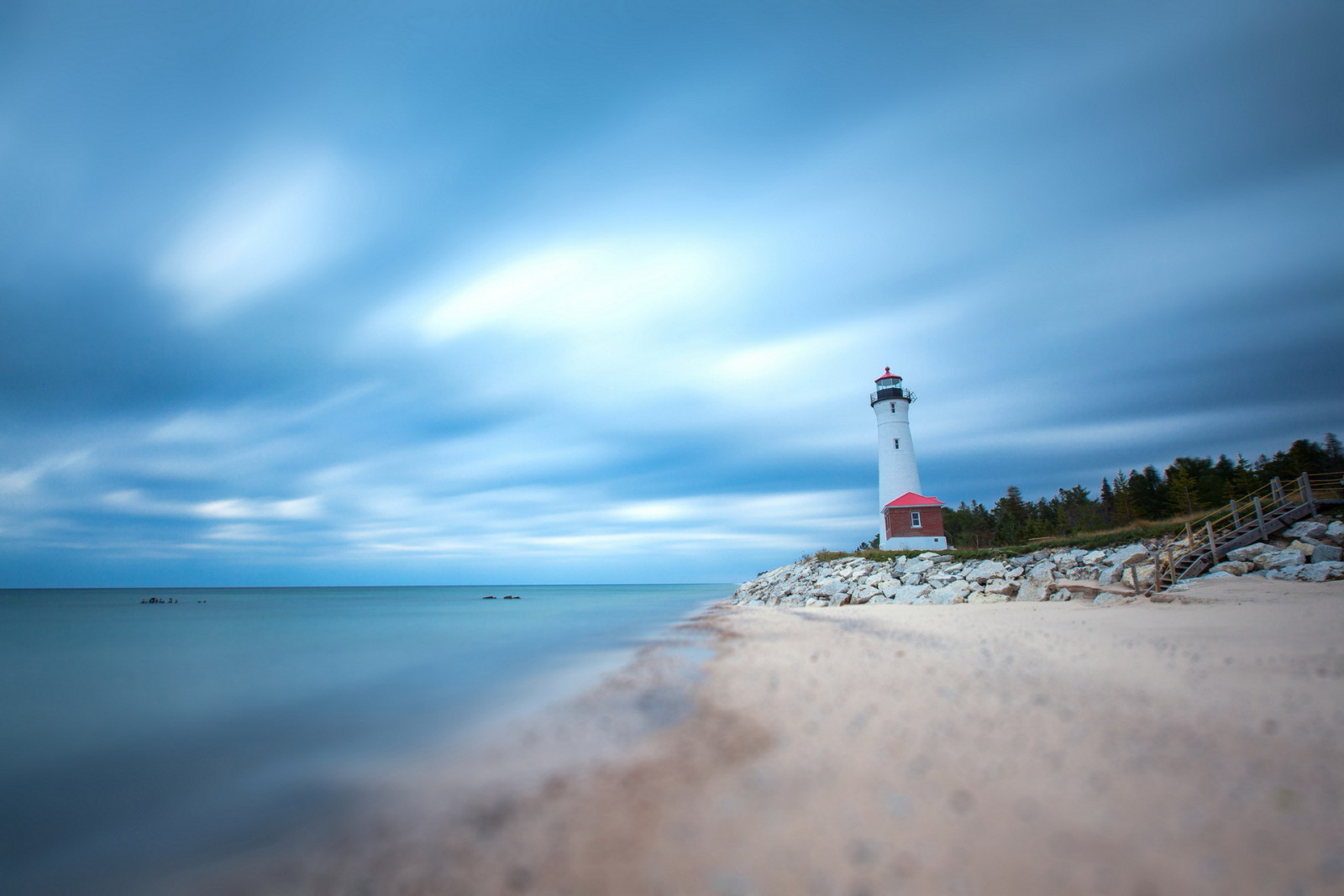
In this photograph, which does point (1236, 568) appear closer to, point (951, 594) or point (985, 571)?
point (951, 594)

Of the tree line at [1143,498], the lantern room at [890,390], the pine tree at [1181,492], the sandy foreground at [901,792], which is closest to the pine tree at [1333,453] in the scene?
the tree line at [1143,498]

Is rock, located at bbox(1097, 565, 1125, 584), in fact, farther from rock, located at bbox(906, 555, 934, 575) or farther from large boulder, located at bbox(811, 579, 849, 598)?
large boulder, located at bbox(811, 579, 849, 598)

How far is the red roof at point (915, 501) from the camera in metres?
35.7

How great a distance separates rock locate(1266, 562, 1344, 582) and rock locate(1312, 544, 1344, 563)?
2.39ft

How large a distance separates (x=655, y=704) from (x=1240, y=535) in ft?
63.5

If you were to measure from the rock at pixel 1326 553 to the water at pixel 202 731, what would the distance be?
17243 mm

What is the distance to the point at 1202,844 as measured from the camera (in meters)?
2.50

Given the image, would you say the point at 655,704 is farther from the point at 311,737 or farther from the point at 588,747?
the point at 311,737

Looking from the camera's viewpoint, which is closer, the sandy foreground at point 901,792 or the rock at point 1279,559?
the sandy foreground at point 901,792

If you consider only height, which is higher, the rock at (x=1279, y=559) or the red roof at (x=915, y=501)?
the red roof at (x=915, y=501)

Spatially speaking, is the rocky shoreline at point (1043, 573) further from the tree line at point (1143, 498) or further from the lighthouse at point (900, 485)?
the tree line at point (1143, 498)

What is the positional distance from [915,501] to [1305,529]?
2019 cm

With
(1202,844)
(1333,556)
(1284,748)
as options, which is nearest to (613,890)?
(1202,844)

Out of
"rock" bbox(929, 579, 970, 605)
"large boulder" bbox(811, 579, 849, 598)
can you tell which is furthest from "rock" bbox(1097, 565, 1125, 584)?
"large boulder" bbox(811, 579, 849, 598)
